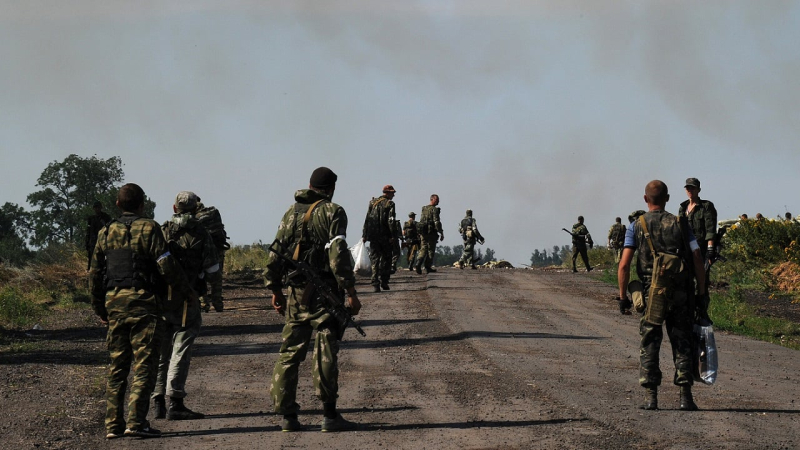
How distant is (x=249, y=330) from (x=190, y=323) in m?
7.02

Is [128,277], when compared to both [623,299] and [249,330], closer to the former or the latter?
[623,299]

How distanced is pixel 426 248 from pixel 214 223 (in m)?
11.8

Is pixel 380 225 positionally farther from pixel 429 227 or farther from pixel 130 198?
pixel 130 198

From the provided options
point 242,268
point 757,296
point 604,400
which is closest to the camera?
point 604,400

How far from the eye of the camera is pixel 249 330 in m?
15.6

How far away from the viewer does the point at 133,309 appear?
7781mm

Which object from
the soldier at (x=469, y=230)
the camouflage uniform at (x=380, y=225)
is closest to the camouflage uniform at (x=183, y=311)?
the camouflage uniform at (x=380, y=225)

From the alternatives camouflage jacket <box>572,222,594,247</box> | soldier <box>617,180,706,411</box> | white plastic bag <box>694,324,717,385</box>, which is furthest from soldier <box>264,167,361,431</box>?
camouflage jacket <box>572,222,594,247</box>

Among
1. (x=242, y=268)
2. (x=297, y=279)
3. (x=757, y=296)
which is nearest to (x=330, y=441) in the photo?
(x=297, y=279)

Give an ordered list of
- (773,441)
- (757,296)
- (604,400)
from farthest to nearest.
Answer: (757,296) < (604,400) < (773,441)

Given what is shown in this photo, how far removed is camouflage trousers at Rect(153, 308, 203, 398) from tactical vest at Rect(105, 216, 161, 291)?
731 mm

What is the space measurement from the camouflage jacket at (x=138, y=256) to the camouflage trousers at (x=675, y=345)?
405 centimetres

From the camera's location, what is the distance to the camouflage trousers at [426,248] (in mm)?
26734

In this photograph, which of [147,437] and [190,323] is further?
[190,323]
